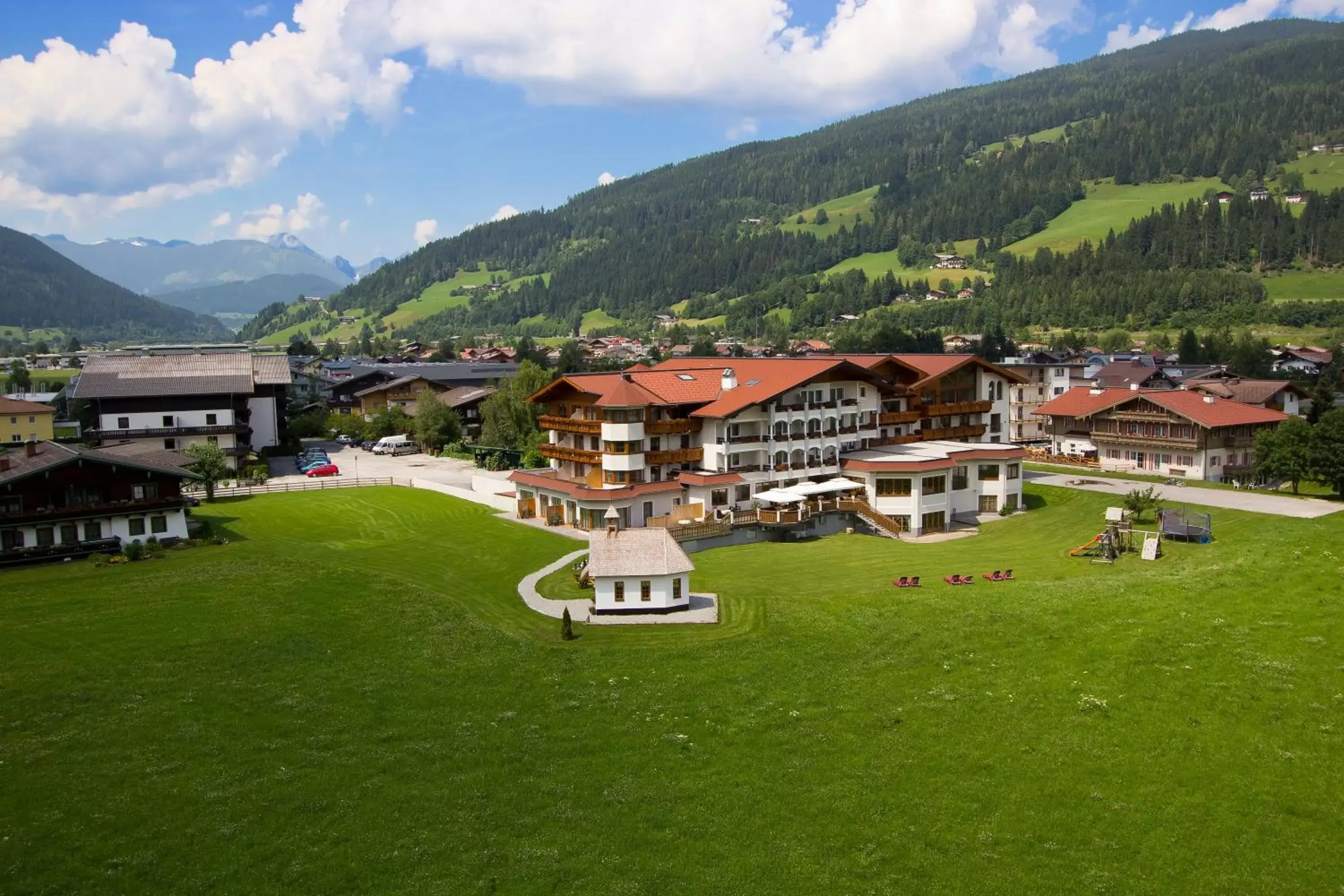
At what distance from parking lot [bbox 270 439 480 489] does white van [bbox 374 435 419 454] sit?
85cm

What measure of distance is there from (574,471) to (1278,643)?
38.1m

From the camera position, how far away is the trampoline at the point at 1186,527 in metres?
46.7

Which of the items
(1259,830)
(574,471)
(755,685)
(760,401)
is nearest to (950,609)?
(755,685)

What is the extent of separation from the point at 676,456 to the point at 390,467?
36.1 metres

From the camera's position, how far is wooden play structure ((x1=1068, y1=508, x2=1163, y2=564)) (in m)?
44.2

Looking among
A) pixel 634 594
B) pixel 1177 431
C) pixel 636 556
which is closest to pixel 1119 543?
pixel 636 556

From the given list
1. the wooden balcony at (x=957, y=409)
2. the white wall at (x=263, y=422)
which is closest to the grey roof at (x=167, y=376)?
the white wall at (x=263, y=422)

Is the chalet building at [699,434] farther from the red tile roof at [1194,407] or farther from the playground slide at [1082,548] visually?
the red tile roof at [1194,407]

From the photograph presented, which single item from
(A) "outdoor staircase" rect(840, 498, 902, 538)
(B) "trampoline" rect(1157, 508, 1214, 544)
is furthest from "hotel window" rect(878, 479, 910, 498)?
(B) "trampoline" rect(1157, 508, 1214, 544)

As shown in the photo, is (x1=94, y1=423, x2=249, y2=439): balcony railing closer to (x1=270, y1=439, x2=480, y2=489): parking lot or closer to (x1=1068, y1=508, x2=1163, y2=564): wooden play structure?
(x1=270, y1=439, x2=480, y2=489): parking lot

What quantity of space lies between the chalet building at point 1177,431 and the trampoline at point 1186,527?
21866mm

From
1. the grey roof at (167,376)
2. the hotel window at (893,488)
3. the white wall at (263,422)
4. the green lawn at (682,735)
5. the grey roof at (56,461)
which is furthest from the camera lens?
the white wall at (263,422)

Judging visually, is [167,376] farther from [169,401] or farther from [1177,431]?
[1177,431]

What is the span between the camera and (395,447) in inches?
3738
